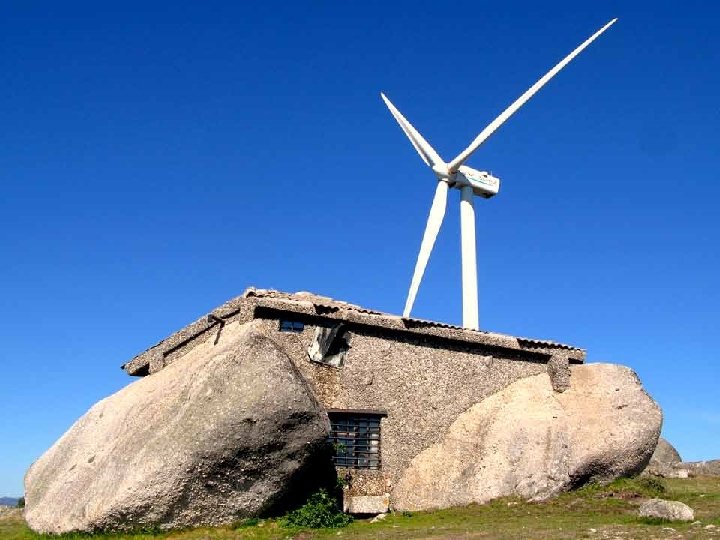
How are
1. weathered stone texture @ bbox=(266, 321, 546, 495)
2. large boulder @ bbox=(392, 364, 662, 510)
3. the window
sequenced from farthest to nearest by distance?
weathered stone texture @ bbox=(266, 321, 546, 495)
the window
large boulder @ bbox=(392, 364, 662, 510)

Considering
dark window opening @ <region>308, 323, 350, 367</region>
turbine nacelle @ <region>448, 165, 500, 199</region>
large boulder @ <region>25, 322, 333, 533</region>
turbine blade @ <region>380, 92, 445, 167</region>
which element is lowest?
large boulder @ <region>25, 322, 333, 533</region>

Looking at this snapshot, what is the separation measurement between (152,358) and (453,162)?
1644 cm

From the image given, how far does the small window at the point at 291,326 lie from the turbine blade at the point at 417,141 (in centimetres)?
1452

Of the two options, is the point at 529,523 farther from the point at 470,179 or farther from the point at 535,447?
the point at 470,179

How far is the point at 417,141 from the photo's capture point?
3728 centimetres

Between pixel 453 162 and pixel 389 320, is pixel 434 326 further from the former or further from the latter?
pixel 453 162

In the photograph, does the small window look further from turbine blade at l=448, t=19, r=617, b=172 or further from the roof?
turbine blade at l=448, t=19, r=617, b=172

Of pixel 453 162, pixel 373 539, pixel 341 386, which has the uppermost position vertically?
pixel 453 162

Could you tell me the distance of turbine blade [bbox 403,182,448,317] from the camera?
34.2 meters

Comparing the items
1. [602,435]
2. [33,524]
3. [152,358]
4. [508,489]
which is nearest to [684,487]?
[602,435]

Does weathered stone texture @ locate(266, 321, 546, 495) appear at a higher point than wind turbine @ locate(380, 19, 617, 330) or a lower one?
lower

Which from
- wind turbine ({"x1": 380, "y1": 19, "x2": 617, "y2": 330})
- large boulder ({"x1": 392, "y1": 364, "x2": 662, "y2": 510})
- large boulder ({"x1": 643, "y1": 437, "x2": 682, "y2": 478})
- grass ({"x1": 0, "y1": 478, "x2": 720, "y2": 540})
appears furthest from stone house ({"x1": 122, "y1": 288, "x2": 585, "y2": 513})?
large boulder ({"x1": 643, "y1": 437, "x2": 682, "y2": 478})

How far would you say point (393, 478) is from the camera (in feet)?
79.8

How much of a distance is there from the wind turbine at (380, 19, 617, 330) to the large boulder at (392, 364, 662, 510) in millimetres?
8489
